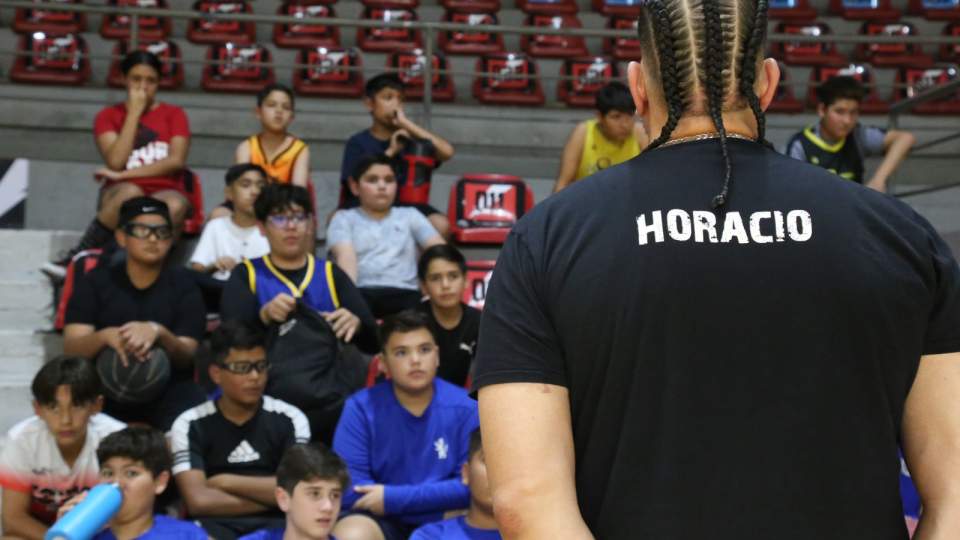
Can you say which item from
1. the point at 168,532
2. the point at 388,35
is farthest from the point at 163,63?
the point at 168,532

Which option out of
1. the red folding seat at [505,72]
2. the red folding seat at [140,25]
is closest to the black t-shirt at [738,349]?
the red folding seat at [505,72]

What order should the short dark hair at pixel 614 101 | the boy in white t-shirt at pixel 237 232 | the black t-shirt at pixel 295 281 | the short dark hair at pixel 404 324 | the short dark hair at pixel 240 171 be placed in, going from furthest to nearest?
the short dark hair at pixel 614 101 < the short dark hair at pixel 240 171 < the boy in white t-shirt at pixel 237 232 < the black t-shirt at pixel 295 281 < the short dark hair at pixel 404 324

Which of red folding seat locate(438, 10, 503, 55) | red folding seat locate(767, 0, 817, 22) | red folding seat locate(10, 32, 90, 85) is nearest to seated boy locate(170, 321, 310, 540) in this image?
red folding seat locate(10, 32, 90, 85)

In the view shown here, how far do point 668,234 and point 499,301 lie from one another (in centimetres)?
23

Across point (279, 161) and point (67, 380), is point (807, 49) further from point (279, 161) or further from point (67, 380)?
point (67, 380)

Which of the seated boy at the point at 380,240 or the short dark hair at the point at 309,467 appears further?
→ the seated boy at the point at 380,240

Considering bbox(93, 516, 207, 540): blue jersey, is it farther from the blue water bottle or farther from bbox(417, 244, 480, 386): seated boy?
bbox(417, 244, 480, 386): seated boy

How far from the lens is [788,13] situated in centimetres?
1165

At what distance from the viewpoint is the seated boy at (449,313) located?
5445 mm

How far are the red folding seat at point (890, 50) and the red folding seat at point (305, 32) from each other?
5.15 m

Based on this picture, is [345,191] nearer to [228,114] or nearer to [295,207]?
[295,207]

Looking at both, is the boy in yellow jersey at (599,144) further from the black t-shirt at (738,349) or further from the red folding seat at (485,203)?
the black t-shirt at (738,349)

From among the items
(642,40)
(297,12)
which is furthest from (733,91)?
(297,12)

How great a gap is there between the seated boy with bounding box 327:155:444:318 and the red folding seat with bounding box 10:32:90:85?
188 inches
